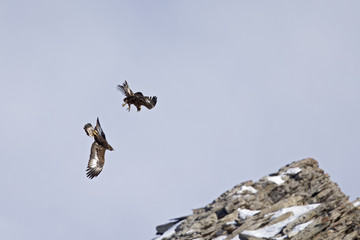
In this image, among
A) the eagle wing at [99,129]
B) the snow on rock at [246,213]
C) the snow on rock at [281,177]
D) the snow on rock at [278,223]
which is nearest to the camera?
the eagle wing at [99,129]

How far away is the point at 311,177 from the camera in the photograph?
60562mm

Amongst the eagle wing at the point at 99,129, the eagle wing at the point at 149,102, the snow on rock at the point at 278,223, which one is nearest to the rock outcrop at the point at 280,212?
the snow on rock at the point at 278,223

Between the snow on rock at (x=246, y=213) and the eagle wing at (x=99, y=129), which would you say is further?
the snow on rock at (x=246, y=213)

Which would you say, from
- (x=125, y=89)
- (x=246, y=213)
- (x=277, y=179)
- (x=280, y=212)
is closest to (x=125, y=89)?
(x=125, y=89)

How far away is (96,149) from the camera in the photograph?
82.0 feet

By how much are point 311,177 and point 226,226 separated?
1431cm

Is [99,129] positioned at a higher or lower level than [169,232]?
lower

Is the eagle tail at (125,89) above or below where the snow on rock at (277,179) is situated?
below

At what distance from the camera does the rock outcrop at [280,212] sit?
41469 mm

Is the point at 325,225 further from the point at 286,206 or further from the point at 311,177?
the point at 311,177

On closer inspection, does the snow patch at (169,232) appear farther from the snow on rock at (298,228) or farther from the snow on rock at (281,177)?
the snow on rock at (298,228)

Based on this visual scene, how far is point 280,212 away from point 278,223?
9.52ft

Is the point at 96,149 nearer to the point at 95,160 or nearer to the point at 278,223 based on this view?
the point at 95,160

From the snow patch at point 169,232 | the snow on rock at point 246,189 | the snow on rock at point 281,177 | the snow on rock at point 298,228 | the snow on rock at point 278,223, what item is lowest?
the snow on rock at point 298,228
